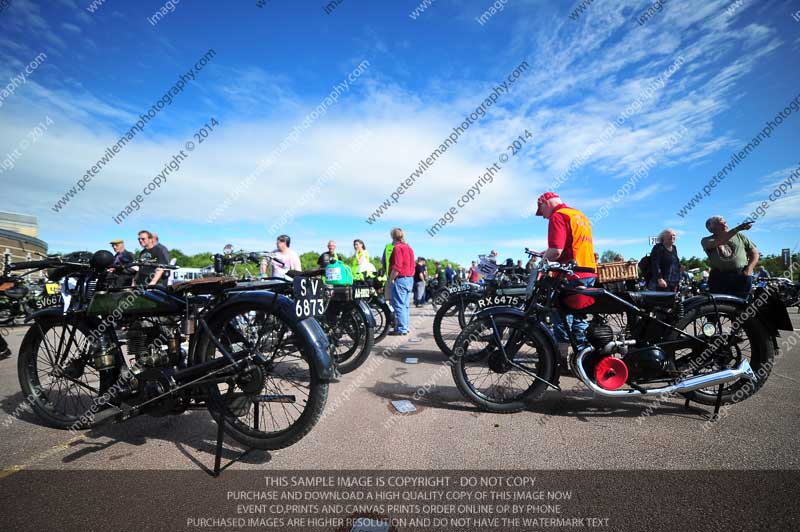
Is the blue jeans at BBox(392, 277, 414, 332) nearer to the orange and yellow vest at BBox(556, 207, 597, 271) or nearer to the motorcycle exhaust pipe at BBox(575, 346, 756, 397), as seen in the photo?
the orange and yellow vest at BBox(556, 207, 597, 271)

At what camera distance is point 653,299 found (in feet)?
9.64

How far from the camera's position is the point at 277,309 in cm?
220

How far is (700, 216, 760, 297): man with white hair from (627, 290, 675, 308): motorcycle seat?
2.34 metres

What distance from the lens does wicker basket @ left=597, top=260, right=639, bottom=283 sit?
4.88 m

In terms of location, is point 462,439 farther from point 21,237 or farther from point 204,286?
point 21,237

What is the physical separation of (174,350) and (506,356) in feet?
8.18

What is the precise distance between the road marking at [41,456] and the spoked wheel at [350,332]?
7.34 ft

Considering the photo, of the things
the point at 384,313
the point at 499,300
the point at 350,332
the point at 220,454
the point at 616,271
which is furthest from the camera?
the point at 384,313

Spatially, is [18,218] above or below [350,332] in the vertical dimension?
above

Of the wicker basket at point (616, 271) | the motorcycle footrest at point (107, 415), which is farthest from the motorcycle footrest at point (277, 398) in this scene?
the wicker basket at point (616, 271)

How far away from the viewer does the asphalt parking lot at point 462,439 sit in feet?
7.28

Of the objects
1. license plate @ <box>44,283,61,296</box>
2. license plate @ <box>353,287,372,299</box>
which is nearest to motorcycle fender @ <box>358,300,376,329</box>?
license plate @ <box>353,287,372,299</box>

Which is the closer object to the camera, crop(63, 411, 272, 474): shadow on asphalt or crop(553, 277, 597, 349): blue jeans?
crop(63, 411, 272, 474): shadow on asphalt

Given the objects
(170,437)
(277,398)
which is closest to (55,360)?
(170,437)
